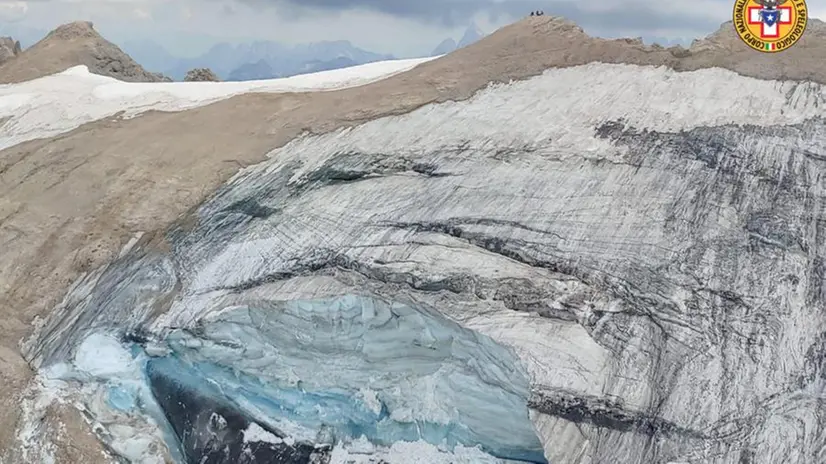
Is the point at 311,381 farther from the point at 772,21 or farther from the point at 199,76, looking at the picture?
the point at 199,76

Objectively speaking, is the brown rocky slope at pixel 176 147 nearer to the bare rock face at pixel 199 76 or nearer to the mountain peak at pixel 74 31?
the bare rock face at pixel 199 76

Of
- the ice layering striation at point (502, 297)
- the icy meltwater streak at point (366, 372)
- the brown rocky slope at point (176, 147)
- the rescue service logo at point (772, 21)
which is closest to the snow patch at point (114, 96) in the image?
the brown rocky slope at point (176, 147)

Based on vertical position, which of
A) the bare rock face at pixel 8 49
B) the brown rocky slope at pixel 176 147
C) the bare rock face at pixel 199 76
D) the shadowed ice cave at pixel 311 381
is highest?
the bare rock face at pixel 8 49

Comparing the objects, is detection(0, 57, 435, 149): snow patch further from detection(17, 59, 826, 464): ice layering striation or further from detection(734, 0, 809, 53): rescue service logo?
detection(734, 0, 809, 53): rescue service logo

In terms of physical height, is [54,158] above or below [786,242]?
→ above

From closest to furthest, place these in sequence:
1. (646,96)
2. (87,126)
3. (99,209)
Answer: (646,96) → (99,209) → (87,126)

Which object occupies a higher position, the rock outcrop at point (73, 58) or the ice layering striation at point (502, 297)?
the rock outcrop at point (73, 58)

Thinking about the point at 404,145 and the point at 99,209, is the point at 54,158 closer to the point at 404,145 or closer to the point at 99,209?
the point at 99,209

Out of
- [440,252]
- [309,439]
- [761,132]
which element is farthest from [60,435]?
[761,132]
